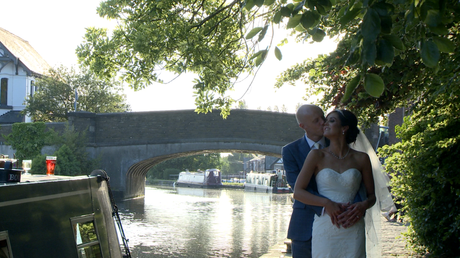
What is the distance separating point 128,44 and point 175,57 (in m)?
0.93

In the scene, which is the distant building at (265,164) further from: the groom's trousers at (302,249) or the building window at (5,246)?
the building window at (5,246)

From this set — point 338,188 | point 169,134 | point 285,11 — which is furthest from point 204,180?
point 285,11

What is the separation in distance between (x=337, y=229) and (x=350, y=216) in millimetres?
114

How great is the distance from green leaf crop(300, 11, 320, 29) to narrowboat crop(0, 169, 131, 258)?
86.2 inches

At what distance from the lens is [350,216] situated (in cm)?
285

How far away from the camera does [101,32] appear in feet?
27.9

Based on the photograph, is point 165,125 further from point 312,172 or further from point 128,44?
point 312,172

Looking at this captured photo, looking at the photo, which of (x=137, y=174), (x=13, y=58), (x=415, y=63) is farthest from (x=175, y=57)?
(x=13, y=58)

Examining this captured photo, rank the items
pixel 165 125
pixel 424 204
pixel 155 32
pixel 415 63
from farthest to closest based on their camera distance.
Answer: pixel 165 125, pixel 155 32, pixel 424 204, pixel 415 63

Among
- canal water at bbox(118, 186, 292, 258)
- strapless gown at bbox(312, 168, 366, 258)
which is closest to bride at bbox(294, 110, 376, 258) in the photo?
strapless gown at bbox(312, 168, 366, 258)

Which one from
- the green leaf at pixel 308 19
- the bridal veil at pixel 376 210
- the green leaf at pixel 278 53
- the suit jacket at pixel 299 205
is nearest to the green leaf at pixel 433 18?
the green leaf at pixel 308 19

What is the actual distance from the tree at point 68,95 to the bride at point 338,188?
34980 mm

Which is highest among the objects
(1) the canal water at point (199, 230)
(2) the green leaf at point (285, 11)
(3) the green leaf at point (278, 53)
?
(2) the green leaf at point (285, 11)

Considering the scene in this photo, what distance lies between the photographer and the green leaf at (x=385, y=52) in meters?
2.06
